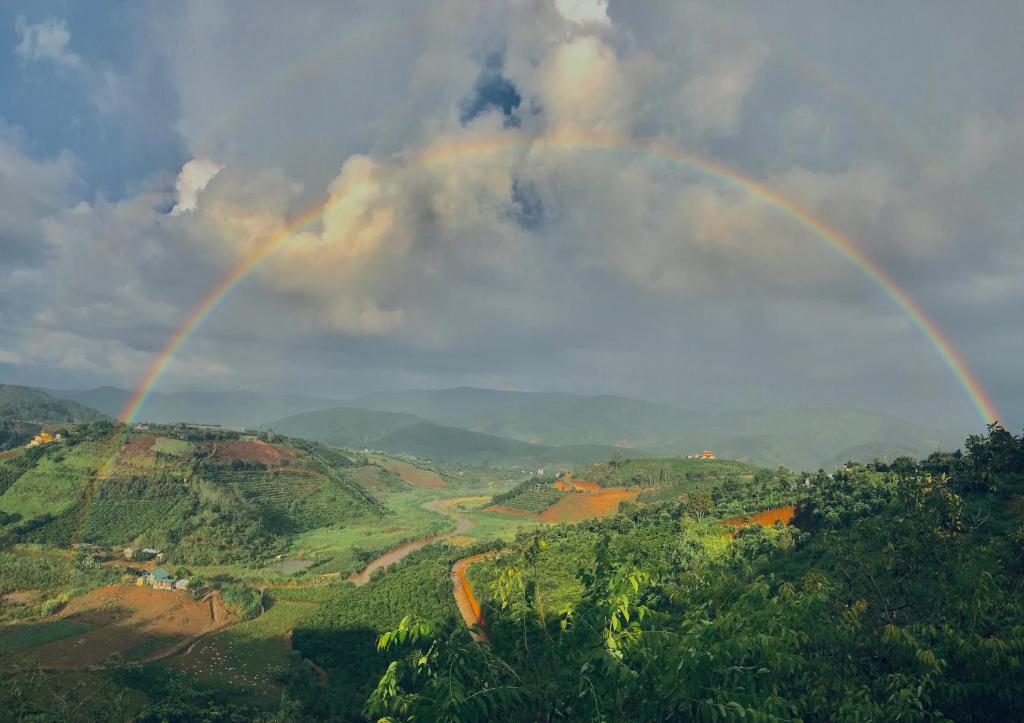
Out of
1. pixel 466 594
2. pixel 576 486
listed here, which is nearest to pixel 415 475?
pixel 576 486

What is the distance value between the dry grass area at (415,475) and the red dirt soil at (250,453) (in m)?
59.3

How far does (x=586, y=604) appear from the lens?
7.95 metres

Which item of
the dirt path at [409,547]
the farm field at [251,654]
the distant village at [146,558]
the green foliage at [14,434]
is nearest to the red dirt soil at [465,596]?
the dirt path at [409,547]

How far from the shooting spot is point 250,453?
10919 centimetres

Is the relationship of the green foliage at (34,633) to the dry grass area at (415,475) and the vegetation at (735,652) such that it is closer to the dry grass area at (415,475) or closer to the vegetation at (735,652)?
the vegetation at (735,652)

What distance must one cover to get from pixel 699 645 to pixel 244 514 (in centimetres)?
9393

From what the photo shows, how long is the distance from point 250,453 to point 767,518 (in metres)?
95.3

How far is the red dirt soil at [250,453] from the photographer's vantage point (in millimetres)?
104812

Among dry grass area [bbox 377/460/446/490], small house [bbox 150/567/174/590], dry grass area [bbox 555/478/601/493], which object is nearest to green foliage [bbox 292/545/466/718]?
small house [bbox 150/567/174/590]

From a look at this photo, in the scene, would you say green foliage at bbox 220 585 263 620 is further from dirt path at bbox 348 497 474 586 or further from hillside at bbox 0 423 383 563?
hillside at bbox 0 423 383 563

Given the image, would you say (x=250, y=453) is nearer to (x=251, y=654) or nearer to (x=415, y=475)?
(x=251, y=654)

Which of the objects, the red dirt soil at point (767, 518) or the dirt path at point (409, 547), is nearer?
the red dirt soil at point (767, 518)

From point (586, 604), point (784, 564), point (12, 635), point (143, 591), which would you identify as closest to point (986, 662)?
point (586, 604)

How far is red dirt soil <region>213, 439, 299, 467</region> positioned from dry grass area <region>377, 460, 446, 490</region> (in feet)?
194
